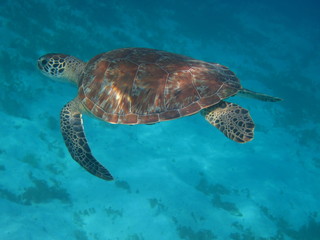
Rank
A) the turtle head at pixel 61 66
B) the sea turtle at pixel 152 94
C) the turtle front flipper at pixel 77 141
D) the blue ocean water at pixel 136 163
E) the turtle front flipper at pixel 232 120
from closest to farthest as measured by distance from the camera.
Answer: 1. the turtle front flipper at pixel 232 120
2. the sea turtle at pixel 152 94
3. the turtle front flipper at pixel 77 141
4. the turtle head at pixel 61 66
5. the blue ocean water at pixel 136 163

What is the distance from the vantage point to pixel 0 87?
24.1 ft

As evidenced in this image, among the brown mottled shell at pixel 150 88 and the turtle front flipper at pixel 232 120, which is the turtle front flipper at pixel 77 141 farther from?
the turtle front flipper at pixel 232 120

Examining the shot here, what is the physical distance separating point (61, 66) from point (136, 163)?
3.42 metres

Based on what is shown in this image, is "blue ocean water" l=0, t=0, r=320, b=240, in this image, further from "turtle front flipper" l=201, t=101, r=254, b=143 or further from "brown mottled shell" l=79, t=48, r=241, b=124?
"turtle front flipper" l=201, t=101, r=254, b=143

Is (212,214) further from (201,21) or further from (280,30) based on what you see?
(280,30)

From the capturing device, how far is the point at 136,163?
6902 millimetres

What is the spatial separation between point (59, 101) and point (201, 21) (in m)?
11.0

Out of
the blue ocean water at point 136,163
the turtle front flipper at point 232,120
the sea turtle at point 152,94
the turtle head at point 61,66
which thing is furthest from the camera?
the blue ocean water at point 136,163

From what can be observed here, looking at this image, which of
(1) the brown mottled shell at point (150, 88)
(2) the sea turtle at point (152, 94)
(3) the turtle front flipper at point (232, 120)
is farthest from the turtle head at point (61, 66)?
(3) the turtle front flipper at point (232, 120)

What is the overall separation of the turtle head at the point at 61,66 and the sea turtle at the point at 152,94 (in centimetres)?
79

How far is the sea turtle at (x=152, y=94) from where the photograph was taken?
3.86m

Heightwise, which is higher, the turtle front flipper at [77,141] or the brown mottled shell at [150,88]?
the brown mottled shell at [150,88]

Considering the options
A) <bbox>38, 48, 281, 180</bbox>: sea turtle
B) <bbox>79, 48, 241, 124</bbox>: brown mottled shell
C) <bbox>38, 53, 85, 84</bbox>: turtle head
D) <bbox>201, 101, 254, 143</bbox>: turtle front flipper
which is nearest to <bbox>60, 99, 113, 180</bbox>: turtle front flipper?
<bbox>38, 48, 281, 180</bbox>: sea turtle

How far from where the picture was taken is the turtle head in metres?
5.19
